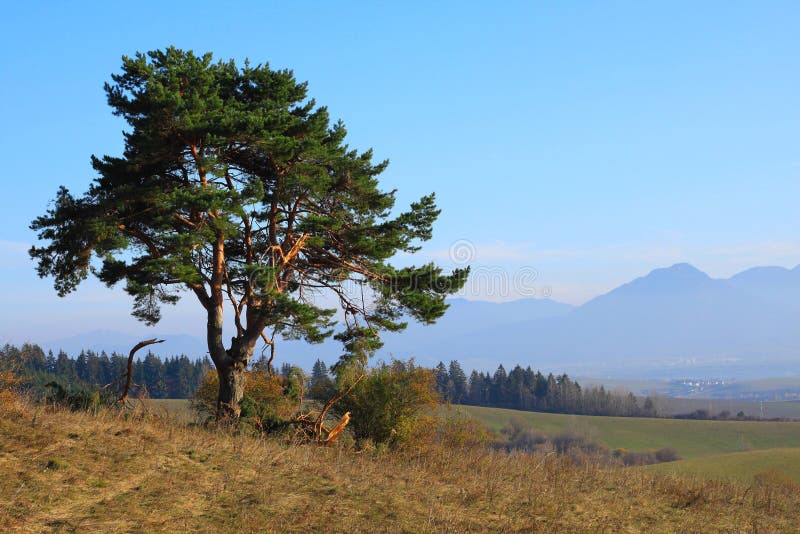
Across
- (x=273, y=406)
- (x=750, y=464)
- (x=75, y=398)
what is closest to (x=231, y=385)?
(x=273, y=406)

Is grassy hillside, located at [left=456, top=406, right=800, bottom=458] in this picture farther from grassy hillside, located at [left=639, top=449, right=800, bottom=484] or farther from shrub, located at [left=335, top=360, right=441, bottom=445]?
shrub, located at [left=335, top=360, right=441, bottom=445]

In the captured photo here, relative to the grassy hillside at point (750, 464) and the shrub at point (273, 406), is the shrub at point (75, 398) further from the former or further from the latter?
the grassy hillside at point (750, 464)

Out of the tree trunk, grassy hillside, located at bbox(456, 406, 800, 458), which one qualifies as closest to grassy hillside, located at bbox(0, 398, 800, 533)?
the tree trunk

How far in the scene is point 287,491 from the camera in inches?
489

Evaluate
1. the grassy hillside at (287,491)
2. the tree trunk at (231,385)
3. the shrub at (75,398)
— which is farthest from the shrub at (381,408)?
the shrub at (75,398)

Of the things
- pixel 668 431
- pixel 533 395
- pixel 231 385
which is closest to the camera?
pixel 231 385

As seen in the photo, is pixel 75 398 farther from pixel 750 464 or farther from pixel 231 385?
pixel 750 464

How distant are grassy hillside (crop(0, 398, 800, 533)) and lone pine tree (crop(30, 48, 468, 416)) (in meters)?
4.06

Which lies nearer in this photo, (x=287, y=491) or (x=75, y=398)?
(x=287, y=491)

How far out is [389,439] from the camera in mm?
23656

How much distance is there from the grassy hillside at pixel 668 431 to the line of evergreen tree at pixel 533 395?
13226 millimetres

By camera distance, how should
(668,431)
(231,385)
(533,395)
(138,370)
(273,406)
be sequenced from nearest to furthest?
1. (231,385)
2. (273,406)
3. (668,431)
4. (138,370)
5. (533,395)

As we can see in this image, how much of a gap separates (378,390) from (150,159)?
11.6 m

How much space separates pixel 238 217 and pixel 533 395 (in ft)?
384
